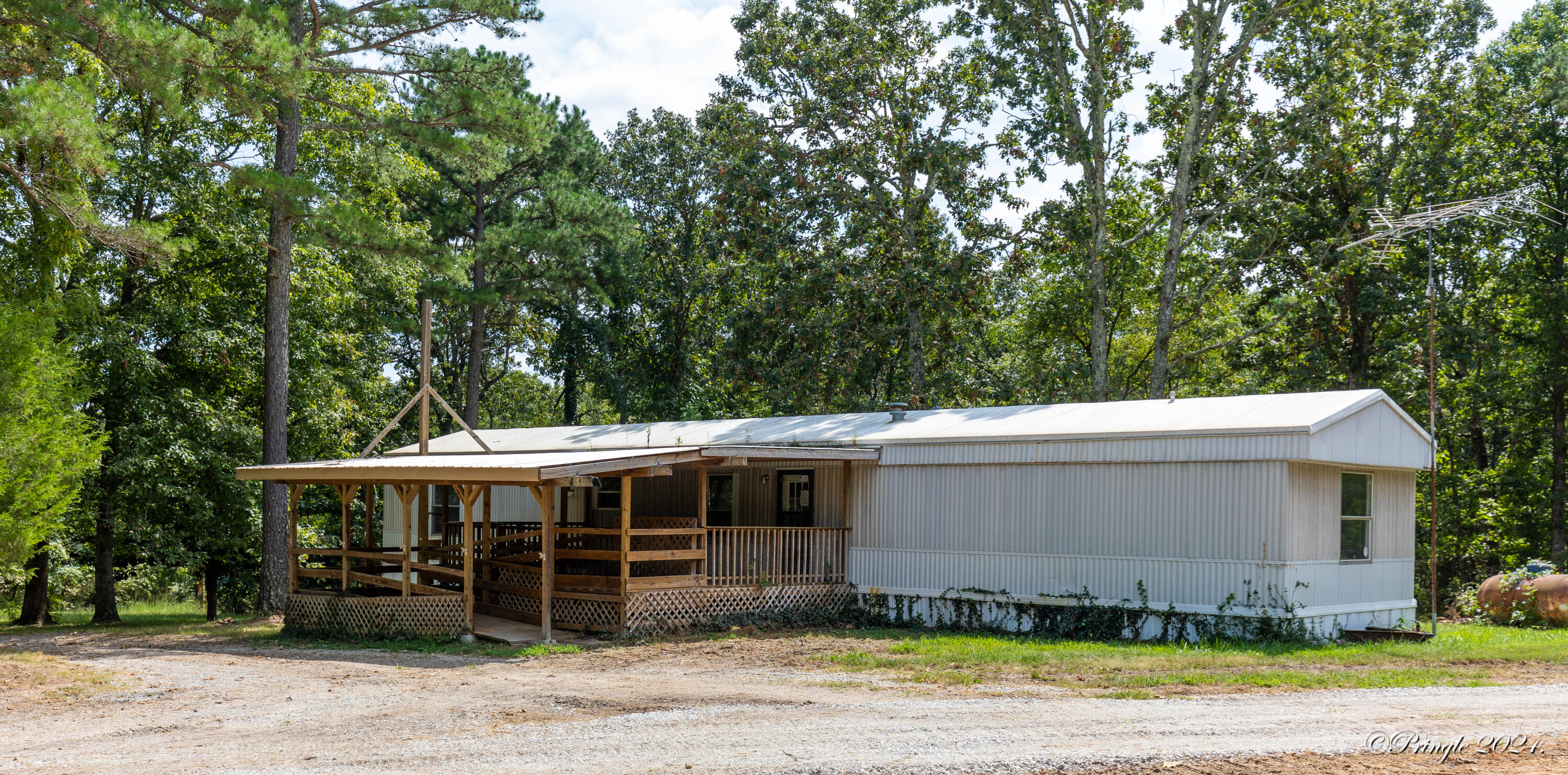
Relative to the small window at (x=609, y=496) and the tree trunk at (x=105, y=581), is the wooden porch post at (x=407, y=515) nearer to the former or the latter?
the small window at (x=609, y=496)

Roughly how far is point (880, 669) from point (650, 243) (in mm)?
24924

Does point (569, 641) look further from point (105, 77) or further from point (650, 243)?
point (650, 243)

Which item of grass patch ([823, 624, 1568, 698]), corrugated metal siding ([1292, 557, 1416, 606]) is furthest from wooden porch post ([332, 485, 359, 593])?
corrugated metal siding ([1292, 557, 1416, 606])

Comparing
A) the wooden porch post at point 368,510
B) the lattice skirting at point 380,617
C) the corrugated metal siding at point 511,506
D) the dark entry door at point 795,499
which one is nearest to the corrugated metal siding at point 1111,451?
the dark entry door at point 795,499

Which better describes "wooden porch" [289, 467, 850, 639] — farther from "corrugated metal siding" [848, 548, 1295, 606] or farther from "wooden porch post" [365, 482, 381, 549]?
"corrugated metal siding" [848, 548, 1295, 606]

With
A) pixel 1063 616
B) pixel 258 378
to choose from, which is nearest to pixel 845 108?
pixel 258 378

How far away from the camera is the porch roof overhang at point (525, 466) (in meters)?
12.4

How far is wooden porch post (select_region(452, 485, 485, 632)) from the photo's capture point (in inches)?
504

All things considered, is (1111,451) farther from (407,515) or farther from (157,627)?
(157,627)

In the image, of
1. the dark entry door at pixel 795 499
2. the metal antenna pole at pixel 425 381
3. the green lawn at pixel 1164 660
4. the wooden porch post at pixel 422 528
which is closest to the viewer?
the green lawn at pixel 1164 660

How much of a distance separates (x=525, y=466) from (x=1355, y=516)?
32.1 feet

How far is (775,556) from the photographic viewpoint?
15094mm

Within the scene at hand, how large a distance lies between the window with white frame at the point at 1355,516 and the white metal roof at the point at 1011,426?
96 cm

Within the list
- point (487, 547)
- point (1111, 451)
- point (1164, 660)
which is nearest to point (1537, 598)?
point (1111, 451)
